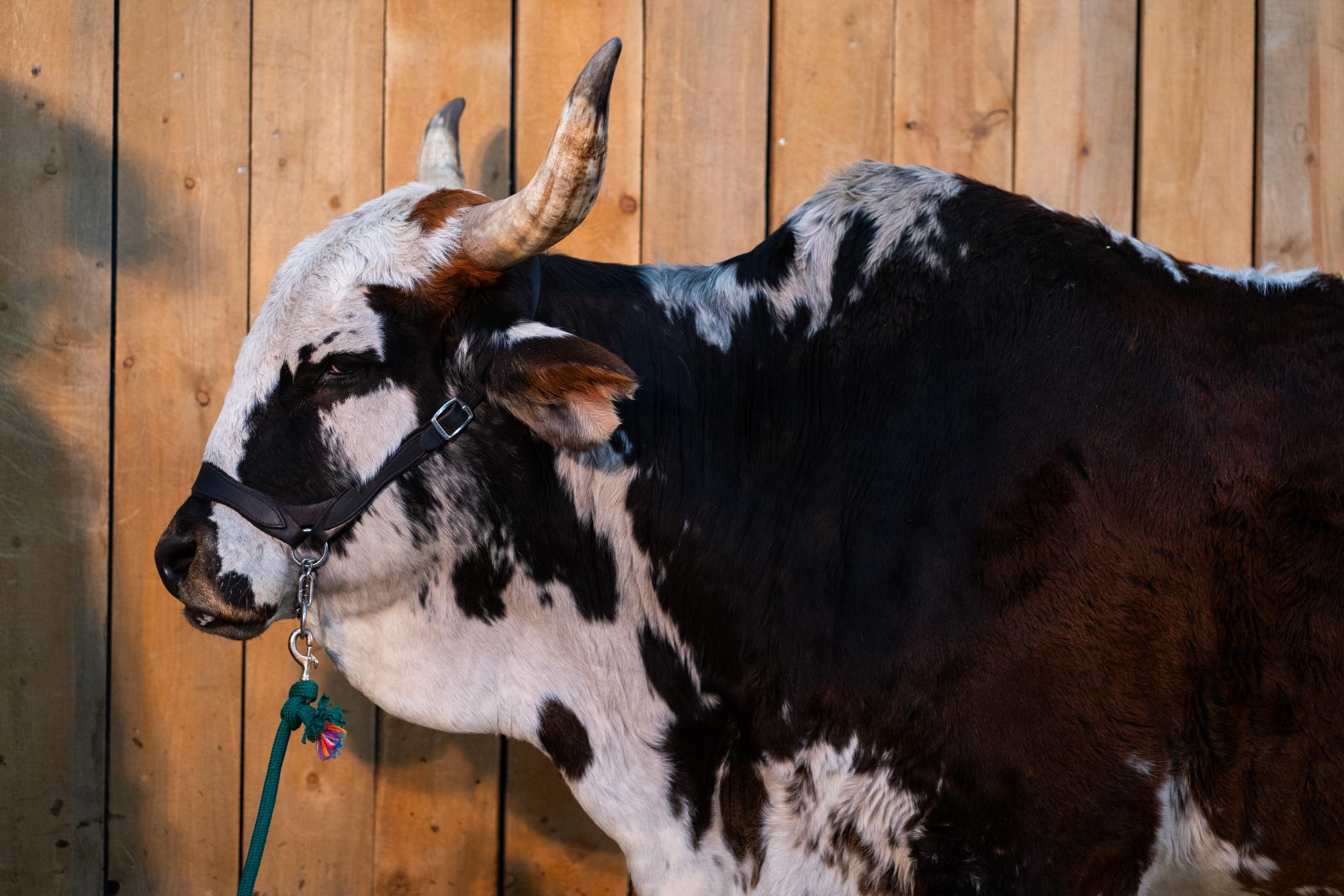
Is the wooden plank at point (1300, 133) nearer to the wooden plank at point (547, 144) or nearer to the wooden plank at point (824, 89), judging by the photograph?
the wooden plank at point (824, 89)

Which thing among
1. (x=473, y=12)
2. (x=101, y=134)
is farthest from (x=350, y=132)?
(x=101, y=134)

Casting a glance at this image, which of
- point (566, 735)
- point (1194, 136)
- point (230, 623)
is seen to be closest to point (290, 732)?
point (230, 623)

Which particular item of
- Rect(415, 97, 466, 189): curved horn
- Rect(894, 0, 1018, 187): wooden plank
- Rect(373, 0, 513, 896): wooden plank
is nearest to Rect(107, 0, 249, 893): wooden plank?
Rect(373, 0, 513, 896): wooden plank

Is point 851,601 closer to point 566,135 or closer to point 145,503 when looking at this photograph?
point 566,135

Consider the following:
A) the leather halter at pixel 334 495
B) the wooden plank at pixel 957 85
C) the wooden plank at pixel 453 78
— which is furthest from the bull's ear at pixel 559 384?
the wooden plank at pixel 957 85

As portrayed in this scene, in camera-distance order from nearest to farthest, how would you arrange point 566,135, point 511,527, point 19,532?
point 566,135 → point 511,527 → point 19,532

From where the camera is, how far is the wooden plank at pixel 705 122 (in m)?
2.77

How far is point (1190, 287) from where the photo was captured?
185 cm

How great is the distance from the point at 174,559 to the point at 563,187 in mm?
1064

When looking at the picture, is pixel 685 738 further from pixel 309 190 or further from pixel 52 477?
pixel 52 477

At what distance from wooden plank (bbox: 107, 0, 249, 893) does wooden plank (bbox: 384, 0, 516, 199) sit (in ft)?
1.38

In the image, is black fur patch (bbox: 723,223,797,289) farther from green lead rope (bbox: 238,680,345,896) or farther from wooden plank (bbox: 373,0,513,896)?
green lead rope (bbox: 238,680,345,896)

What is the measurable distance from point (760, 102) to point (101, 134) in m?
1.82

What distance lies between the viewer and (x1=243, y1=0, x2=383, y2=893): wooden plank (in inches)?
108
